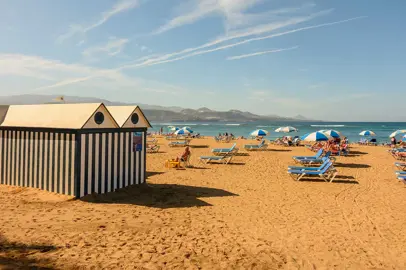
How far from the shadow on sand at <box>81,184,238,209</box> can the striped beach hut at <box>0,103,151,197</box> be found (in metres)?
0.36

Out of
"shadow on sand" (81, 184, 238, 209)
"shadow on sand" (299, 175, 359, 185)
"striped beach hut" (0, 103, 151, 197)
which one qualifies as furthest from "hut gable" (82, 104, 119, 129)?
"shadow on sand" (299, 175, 359, 185)

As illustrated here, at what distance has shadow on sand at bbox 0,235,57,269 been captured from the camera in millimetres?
4914

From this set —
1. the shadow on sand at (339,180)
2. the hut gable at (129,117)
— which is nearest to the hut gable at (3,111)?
the hut gable at (129,117)

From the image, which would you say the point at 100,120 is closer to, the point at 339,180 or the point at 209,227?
the point at 209,227

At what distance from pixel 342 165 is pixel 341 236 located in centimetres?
1246

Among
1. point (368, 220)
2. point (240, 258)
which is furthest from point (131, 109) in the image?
point (368, 220)

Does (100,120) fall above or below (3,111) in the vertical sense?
below

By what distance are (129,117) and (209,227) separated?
17.6ft

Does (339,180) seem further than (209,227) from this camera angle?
Yes

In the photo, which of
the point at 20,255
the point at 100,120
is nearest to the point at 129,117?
the point at 100,120

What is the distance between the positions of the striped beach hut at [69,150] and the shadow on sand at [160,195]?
356 mm

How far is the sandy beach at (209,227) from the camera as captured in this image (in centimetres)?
551

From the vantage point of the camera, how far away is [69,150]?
920cm

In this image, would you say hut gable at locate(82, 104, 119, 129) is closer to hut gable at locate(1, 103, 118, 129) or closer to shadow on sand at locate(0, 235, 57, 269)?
hut gable at locate(1, 103, 118, 129)
